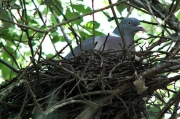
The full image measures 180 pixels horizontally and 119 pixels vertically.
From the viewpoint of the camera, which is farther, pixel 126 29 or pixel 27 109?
pixel 126 29

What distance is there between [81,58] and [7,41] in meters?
0.79

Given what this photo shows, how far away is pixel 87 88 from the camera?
2.51 meters

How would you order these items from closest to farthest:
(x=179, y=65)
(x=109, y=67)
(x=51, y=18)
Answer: (x=179, y=65) < (x=109, y=67) < (x=51, y=18)

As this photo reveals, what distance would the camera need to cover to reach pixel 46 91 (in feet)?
9.44

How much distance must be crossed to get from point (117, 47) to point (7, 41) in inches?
34.5

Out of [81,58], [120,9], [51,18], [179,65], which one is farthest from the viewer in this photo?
[51,18]

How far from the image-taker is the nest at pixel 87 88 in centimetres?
247

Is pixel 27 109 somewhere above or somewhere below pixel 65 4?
below

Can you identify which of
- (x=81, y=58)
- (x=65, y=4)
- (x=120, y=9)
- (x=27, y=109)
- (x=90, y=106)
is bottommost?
(x=90, y=106)

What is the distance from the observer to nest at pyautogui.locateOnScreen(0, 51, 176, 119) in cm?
247

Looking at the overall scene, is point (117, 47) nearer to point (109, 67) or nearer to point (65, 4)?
point (65, 4)

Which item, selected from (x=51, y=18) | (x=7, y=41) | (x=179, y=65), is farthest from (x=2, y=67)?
(x=179, y=65)

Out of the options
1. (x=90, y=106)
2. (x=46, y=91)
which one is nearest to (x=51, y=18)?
(x=46, y=91)

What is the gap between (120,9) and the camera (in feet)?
10.3
